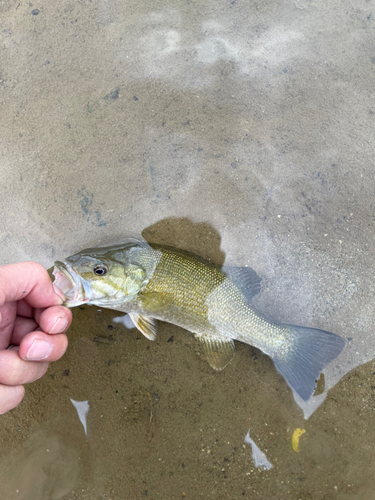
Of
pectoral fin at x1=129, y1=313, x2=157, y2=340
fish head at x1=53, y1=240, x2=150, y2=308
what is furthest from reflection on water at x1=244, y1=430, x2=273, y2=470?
fish head at x1=53, y1=240, x2=150, y2=308

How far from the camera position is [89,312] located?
3031 mm

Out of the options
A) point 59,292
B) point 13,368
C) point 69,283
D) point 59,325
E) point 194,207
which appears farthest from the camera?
point 194,207

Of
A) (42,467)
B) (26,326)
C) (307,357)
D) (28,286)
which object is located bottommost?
(42,467)

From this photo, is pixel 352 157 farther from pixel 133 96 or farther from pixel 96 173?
pixel 96 173

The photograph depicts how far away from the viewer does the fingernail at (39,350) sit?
6.82 feet

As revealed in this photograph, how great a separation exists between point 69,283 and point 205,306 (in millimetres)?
1151

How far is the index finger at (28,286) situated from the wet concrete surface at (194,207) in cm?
75

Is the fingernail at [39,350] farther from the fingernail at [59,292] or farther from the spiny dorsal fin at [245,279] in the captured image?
the spiny dorsal fin at [245,279]

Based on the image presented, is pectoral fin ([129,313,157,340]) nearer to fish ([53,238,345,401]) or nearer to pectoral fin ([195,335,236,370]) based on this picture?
fish ([53,238,345,401])

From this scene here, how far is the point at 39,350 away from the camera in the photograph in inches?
82.7

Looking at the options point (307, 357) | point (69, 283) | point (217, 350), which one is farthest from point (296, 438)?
point (69, 283)

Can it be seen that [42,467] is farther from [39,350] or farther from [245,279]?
[245,279]

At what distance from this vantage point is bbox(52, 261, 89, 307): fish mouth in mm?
2501

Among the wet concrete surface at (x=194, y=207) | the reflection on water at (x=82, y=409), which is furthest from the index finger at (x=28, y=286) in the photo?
the reflection on water at (x=82, y=409)
